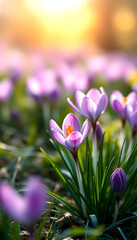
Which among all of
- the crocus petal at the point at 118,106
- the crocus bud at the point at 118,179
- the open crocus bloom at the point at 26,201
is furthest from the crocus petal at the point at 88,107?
the open crocus bloom at the point at 26,201

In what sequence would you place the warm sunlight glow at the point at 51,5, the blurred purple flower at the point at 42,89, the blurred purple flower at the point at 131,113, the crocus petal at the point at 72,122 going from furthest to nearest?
the warm sunlight glow at the point at 51,5 < the blurred purple flower at the point at 42,89 < the blurred purple flower at the point at 131,113 < the crocus petal at the point at 72,122

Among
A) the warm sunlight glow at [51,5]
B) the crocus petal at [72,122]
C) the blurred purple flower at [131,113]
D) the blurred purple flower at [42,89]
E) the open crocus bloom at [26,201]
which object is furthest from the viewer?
the warm sunlight glow at [51,5]

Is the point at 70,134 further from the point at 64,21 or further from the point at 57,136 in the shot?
the point at 64,21

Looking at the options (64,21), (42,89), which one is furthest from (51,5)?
(42,89)

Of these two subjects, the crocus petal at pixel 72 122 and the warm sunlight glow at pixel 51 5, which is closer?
the crocus petal at pixel 72 122

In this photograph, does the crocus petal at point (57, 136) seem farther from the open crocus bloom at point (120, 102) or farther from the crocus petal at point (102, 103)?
the open crocus bloom at point (120, 102)

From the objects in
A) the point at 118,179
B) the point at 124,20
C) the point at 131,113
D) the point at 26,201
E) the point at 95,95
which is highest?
the point at 124,20
